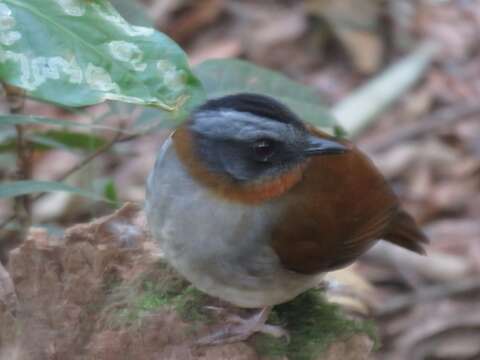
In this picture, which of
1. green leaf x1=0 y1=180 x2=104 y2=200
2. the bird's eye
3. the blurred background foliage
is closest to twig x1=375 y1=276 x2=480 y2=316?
the blurred background foliage

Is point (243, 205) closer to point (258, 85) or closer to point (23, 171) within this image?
point (258, 85)

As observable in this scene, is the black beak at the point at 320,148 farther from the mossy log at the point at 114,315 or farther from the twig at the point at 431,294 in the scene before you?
the twig at the point at 431,294

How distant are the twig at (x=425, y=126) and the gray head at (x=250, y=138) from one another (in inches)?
116

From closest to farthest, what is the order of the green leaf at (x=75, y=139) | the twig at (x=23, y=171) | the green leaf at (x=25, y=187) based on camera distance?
1. the green leaf at (x=25, y=187)
2. the twig at (x=23, y=171)
3. the green leaf at (x=75, y=139)

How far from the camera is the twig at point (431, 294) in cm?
481

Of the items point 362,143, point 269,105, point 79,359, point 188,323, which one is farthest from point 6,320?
point 362,143

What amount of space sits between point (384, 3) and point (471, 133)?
1270mm

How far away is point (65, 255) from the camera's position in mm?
2869

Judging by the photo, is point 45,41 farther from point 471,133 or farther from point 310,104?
point 471,133

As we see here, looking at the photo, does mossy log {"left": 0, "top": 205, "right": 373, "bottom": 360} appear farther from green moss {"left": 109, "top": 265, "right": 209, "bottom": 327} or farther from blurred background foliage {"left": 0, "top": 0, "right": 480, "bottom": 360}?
blurred background foliage {"left": 0, "top": 0, "right": 480, "bottom": 360}

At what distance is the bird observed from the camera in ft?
9.05

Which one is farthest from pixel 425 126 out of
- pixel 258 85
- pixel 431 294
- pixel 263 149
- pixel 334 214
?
pixel 263 149

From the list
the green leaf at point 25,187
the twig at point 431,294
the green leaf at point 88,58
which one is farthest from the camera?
the twig at point 431,294

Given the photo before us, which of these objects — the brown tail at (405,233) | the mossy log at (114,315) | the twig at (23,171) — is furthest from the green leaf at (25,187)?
the brown tail at (405,233)
